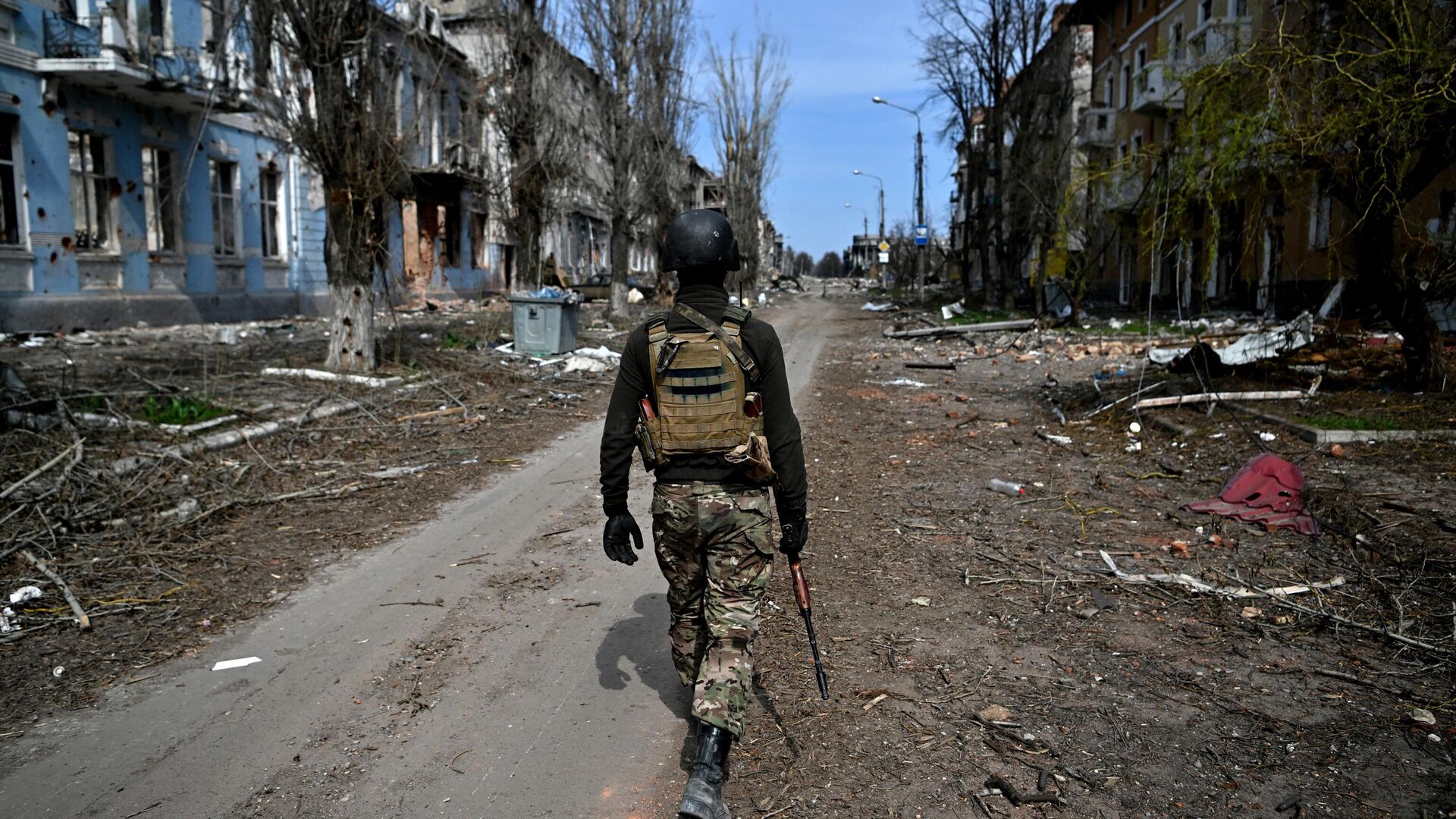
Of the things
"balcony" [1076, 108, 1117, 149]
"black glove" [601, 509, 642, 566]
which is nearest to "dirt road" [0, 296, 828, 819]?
"black glove" [601, 509, 642, 566]

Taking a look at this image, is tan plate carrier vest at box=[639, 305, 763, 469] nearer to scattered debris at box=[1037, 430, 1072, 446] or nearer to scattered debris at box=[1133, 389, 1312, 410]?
scattered debris at box=[1037, 430, 1072, 446]

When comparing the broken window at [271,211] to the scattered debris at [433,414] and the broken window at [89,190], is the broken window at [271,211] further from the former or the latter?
the scattered debris at [433,414]

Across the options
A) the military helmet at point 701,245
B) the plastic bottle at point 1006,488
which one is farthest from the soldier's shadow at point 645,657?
the plastic bottle at point 1006,488

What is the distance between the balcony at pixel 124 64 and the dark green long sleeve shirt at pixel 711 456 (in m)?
14.8

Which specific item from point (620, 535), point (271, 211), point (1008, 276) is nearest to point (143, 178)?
point (271, 211)

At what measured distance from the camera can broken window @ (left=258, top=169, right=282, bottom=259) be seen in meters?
22.3

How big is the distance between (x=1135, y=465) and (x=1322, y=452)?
141 centimetres

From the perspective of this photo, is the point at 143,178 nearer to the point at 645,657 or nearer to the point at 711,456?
the point at 645,657

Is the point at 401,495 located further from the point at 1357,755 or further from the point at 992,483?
the point at 1357,755

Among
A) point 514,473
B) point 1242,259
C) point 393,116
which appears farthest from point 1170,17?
point 514,473

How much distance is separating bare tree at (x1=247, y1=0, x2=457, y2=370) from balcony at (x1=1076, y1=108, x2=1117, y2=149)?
105 ft

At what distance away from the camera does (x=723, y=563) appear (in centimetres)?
298

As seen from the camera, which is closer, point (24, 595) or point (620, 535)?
point (620, 535)

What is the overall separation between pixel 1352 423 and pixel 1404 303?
2.08 meters
